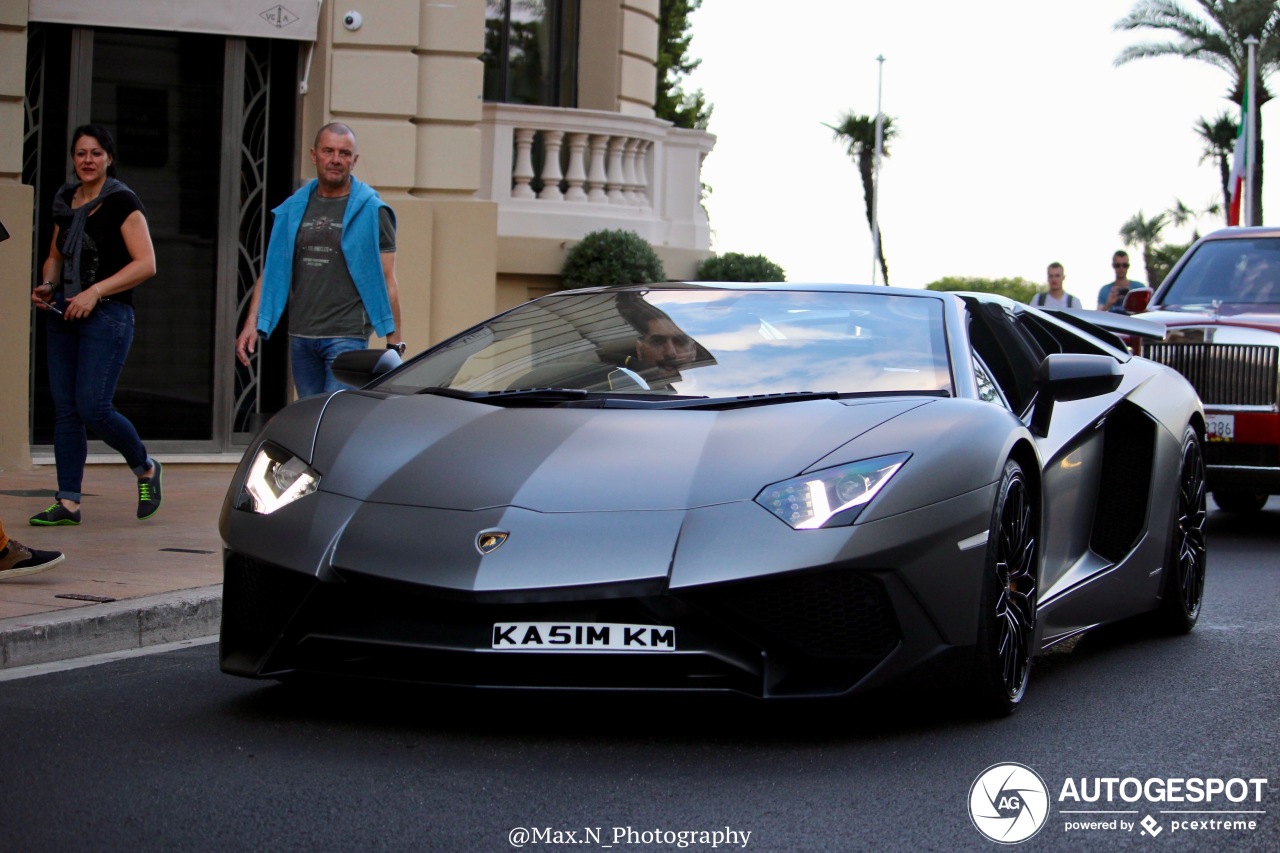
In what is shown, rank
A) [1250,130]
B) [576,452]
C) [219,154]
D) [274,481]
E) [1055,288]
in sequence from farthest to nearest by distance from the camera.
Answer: [1250,130] < [1055,288] < [219,154] < [274,481] < [576,452]

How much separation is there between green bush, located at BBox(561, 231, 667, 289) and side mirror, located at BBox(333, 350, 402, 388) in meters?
9.99

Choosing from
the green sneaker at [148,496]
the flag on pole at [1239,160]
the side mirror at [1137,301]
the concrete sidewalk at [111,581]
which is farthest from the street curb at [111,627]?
the flag on pole at [1239,160]

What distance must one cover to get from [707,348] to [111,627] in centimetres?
221

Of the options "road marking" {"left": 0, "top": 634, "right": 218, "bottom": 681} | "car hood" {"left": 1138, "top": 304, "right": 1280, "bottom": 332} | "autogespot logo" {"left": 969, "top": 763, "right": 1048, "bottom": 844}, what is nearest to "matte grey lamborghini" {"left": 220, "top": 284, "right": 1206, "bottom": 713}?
"autogespot logo" {"left": 969, "top": 763, "right": 1048, "bottom": 844}

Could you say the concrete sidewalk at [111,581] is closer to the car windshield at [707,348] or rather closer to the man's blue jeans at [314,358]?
the man's blue jeans at [314,358]

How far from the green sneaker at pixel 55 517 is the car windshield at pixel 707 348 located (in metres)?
3.28

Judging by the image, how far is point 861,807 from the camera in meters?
3.84

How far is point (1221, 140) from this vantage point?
50344mm

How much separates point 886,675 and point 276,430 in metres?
1.84

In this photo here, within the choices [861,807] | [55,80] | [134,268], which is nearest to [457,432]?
[861,807]

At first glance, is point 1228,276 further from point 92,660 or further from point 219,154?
point 92,660

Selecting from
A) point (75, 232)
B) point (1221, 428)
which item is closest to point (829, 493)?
point (75, 232)

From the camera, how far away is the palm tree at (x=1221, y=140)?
49719 millimetres

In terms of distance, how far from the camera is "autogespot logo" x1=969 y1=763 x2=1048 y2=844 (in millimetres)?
3727
